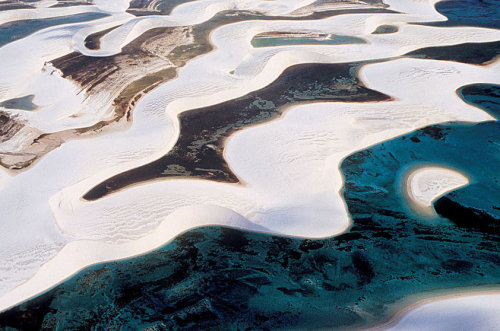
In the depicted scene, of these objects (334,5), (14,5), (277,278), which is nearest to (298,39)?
(334,5)

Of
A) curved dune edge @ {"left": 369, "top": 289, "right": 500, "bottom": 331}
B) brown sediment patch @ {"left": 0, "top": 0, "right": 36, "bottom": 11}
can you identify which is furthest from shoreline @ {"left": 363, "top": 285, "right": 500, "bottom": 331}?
brown sediment patch @ {"left": 0, "top": 0, "right": 36, "bottom": 11}

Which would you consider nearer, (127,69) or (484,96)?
(484,96)

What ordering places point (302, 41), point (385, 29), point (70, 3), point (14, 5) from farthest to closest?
point (70, 3)
point (14, 5)
point (385, 29)
point (302, 41)

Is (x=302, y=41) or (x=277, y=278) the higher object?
(x=302, y=41)

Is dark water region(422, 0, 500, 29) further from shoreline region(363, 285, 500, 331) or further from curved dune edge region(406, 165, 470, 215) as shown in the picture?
shoreline region(363, 285, 500, 331)

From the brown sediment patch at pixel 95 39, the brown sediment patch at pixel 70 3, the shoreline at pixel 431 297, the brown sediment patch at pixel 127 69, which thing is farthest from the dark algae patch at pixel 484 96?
the brown sediment patch at pixel 70 3

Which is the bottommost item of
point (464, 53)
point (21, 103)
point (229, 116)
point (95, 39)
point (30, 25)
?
point (229, 116)

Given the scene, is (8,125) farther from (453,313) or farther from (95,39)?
(453,313)
